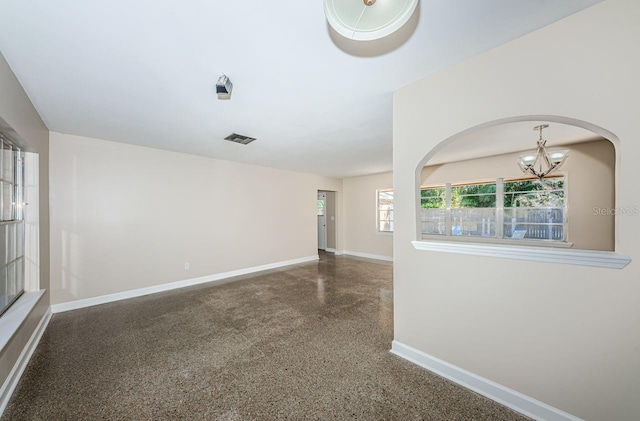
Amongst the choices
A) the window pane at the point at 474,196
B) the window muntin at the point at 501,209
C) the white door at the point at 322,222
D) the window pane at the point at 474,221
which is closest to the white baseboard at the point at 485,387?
the window muntin at the point at 501,209

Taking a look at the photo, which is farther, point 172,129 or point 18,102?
point 172,129

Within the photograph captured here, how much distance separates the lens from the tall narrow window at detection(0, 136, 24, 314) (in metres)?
2.10

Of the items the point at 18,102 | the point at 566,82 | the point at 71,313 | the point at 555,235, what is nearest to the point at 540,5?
the point at 566,82

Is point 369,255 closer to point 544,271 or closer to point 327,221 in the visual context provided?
point 327,221

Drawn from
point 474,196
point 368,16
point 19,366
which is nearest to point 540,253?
point 368,16

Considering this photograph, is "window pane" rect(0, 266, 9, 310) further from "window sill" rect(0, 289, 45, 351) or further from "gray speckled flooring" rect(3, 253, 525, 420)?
"gray speckled flooring" rect(3, 253, 525, 420)

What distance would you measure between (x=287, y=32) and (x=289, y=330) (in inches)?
110

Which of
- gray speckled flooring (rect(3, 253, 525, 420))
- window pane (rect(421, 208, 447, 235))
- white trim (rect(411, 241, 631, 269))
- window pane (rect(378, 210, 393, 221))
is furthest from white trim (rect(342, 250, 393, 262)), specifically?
white trim (rect(411, 241, 631, 269))

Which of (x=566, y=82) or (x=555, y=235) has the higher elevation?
(x=566, y=82)

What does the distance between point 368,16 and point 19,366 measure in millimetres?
3627

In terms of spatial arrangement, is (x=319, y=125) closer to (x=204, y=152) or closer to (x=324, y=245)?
(x=204, y=152)

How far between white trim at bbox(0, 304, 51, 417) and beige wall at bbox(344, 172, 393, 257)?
6.29 metres

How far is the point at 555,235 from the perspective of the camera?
159 inches

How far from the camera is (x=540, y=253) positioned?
4.82ft
